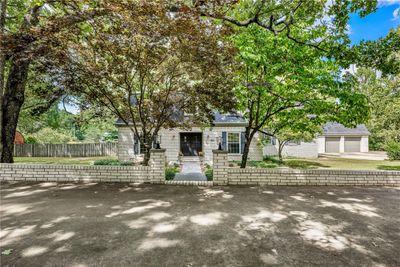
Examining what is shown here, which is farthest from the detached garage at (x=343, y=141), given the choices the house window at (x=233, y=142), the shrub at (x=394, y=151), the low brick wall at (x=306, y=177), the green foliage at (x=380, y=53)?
the green foliage at (x=380, y=53)

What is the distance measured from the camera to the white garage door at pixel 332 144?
23969 millimetres

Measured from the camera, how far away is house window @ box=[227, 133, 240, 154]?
584 inches

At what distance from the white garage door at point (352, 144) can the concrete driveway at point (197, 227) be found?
2067cm

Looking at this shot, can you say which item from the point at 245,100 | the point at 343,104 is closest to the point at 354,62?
the point at 343,104

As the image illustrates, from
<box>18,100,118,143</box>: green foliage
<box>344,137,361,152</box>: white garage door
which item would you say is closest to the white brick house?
<box>18,100,118,143</box>: green foliage

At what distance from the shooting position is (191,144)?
15570 millimetres

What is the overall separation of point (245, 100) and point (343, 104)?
3.47m

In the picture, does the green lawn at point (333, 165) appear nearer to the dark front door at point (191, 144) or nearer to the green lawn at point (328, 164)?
the green lawn at point (328, 164)

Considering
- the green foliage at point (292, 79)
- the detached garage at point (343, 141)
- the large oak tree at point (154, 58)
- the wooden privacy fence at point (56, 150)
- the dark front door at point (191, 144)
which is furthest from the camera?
the detached garage at point (343, 141)

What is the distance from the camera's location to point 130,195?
5734mm

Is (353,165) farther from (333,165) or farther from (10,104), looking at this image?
(10,104)

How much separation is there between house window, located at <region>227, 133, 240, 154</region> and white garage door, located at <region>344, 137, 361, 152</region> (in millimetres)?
16209

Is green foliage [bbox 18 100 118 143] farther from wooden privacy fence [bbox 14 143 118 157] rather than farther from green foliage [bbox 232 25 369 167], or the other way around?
green foliage [bbox 232 25 369 167]

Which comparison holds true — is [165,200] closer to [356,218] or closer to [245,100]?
[356,218]
